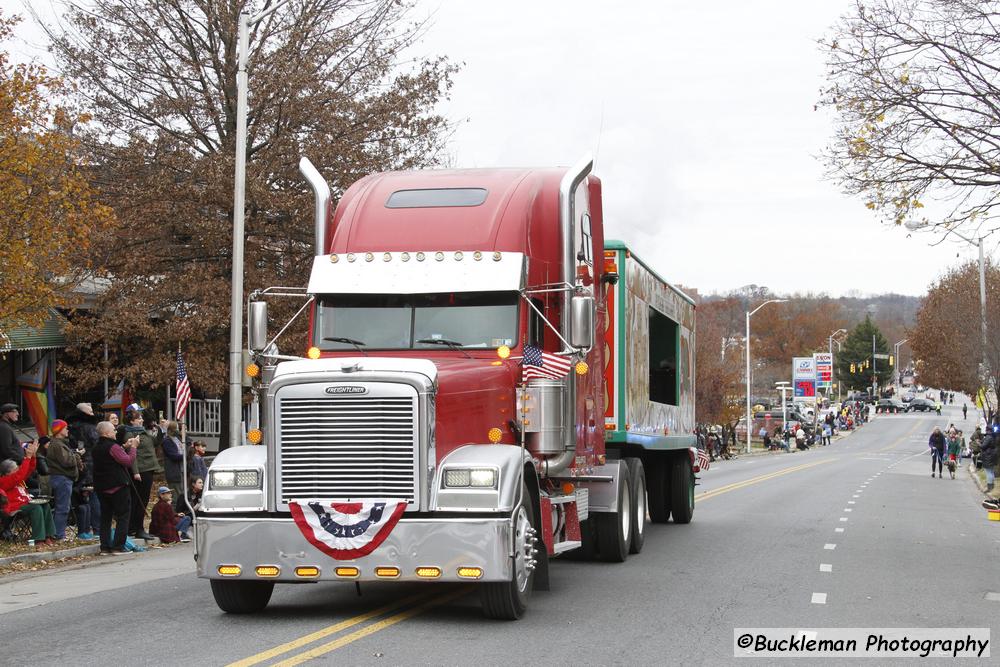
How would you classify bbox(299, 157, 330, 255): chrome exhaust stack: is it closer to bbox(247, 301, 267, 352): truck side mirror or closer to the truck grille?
bbox(247, 301, 267, 352): truck side mirror

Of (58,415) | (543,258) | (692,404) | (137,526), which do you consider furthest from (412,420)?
(58,415)

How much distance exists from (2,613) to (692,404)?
13.4 metres

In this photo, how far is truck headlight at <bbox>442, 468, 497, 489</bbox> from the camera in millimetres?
9766

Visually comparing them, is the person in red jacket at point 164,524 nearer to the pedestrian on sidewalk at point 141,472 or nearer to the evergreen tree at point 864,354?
the pedestrian on sidewalk at point 141,472

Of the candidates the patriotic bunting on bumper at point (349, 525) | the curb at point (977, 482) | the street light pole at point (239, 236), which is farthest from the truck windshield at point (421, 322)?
the curb at point (977, 482)

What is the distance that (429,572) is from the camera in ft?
31.6

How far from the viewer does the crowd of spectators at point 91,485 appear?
16531mm

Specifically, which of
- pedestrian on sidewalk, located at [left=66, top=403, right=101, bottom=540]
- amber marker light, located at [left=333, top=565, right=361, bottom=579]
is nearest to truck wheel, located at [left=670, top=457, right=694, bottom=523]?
pedestrian on sidewalk, located at [left=66, top=403, right=101, bottom=540]

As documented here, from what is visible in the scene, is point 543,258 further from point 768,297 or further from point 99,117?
point 768,297

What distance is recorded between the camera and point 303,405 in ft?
32.6

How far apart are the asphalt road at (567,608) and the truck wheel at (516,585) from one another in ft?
0.44

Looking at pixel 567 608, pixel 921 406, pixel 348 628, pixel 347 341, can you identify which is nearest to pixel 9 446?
pixel 347 341

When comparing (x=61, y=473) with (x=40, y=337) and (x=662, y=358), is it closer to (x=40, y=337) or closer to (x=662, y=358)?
(x=662, y=358)

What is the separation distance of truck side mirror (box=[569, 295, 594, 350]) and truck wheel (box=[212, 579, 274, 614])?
3.37m
